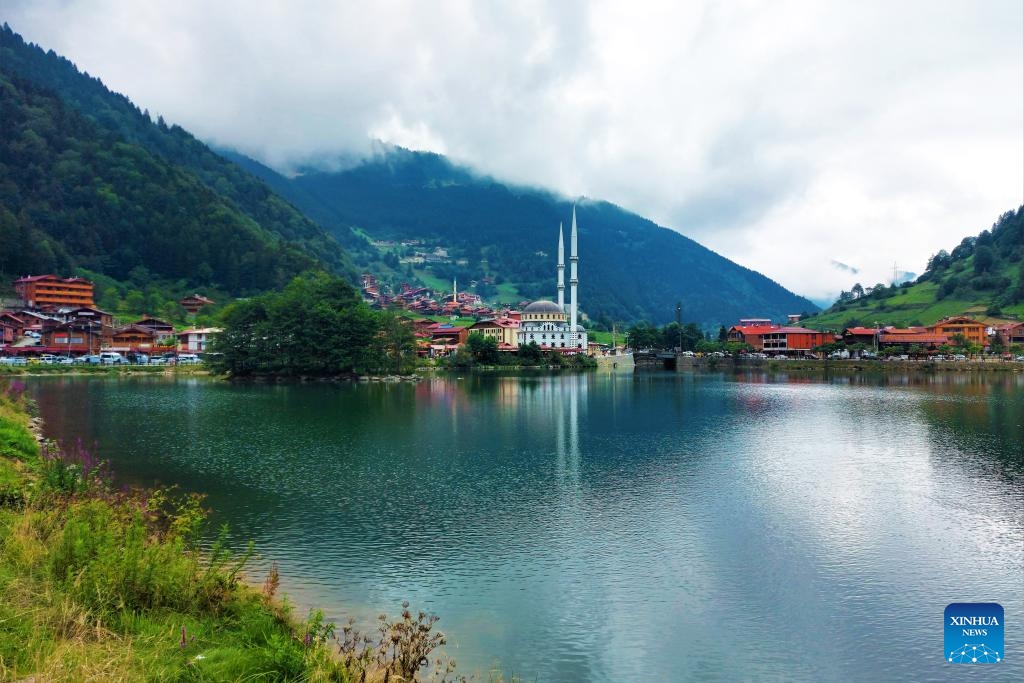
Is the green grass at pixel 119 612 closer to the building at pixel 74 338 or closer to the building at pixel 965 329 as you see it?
the building at pixel 74 338

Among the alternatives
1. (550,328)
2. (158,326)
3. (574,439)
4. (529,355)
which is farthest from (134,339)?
(574,439)

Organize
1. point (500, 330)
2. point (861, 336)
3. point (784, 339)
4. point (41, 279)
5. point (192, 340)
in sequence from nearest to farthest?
point (41, 279) < point (192, 340) < point (861, 336) < point (500, 330) < point (784, 339)

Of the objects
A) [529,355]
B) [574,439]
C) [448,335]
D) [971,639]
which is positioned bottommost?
[971,639]

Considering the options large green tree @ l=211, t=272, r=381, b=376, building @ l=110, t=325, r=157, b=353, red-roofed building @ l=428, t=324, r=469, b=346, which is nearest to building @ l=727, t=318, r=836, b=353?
red-roofed building @ l=428, t=324, r=469, b=346

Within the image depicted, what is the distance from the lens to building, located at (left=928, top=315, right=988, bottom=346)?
11431cm

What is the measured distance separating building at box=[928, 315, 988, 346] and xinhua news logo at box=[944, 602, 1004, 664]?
392 ft

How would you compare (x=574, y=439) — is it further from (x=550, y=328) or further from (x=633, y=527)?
(x=550, y=328)

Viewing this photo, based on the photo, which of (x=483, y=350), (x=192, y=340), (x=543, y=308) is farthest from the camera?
(x=543, y=308)

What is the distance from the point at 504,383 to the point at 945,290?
120658mm

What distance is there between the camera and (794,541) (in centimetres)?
1744

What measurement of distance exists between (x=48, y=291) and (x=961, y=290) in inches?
6630

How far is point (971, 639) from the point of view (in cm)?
1116

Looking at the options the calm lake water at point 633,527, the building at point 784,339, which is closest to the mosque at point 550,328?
the building at point 784,339

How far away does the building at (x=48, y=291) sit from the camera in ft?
332
